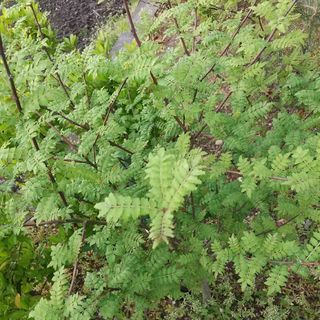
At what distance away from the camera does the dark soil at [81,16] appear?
718 centimetres

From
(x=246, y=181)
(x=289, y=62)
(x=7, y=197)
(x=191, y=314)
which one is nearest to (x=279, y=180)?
(x=246, y=181)

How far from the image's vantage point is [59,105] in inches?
75.6

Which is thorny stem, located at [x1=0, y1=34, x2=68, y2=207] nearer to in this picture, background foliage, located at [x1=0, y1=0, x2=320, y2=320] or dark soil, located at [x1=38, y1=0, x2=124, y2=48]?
background foliage, located at [x1=0, y1=0, x2=320, y2=320]

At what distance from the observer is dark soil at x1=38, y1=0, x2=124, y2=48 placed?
23.6 ft

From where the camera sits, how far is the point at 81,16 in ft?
24.4

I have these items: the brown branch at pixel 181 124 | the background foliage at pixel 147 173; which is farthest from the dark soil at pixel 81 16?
the brown branch at pixel 181 124

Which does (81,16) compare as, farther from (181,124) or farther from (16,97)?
(16,97)

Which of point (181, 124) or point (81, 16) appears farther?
point (81, 16)

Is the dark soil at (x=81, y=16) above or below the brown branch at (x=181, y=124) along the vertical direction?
below

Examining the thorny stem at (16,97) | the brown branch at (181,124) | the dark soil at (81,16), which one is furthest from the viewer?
the dark soil at (81,16)

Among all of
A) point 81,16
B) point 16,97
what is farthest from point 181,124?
point 81,16

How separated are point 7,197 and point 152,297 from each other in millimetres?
883

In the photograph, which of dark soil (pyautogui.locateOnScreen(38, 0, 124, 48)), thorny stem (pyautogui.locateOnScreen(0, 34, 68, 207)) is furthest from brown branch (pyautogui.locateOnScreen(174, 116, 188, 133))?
dark soil (pyautogui.locateOnScreen(38, 0, 124, 48))

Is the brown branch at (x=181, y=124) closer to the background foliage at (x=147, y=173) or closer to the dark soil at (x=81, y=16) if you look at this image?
the background foliage at (x=147, y=173)
